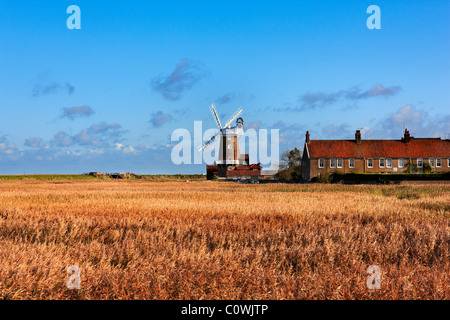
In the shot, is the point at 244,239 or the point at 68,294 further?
the point at 244,239

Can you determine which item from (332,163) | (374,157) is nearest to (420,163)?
(374,157)

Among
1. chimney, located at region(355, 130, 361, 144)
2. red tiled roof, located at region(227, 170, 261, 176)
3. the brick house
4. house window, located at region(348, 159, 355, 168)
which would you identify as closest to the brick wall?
the brick house

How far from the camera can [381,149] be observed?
73.4 meters

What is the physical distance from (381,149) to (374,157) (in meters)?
2.41

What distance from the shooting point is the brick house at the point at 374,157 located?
72.4 metres

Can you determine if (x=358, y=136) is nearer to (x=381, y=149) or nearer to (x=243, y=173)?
(x=381, y=149)

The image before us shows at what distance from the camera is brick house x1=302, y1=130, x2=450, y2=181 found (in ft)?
237

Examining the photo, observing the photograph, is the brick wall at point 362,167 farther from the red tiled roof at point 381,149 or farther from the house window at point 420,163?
the red tiled roof at point 381,149

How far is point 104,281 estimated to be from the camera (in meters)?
4.74

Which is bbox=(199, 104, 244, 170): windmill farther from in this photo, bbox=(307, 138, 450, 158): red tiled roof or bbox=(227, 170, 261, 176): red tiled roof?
bbox=(307, 138, 450, 158): red tiled roof
